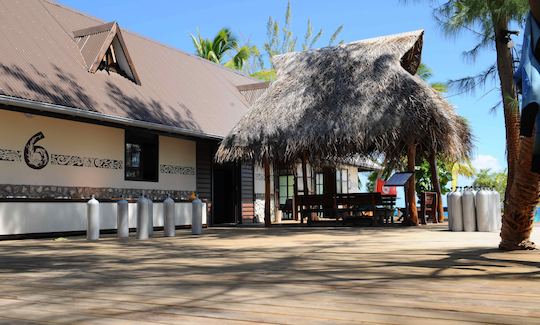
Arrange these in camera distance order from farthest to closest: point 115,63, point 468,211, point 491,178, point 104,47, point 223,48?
point 491,178 < point 223,48 < point 115,63 < point 104,47 < point 468,211

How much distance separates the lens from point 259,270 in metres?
4.39

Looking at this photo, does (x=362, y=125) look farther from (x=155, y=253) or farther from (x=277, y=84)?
(x=155, y=253)

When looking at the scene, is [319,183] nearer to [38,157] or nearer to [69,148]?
[69,148]

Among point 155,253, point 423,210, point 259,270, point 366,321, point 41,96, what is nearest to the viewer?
point 366,321

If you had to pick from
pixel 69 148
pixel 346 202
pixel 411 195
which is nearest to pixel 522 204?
pixel 411 195

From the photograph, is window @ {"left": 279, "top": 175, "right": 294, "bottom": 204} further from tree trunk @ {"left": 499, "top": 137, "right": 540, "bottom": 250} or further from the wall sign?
tree trunk @ {"left": 499, "top": 137, "right": 540, "bottom": 250}

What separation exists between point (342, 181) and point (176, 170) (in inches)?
394

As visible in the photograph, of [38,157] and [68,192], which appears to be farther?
[68,192]

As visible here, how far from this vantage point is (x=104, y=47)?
11664 mm

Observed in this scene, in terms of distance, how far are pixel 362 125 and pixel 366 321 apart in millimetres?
8815

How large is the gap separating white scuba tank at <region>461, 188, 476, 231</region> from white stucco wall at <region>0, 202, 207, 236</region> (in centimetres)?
687

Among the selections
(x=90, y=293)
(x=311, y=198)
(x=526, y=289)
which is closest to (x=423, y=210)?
(x=311, y=198)

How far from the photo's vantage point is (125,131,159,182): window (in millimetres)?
12305

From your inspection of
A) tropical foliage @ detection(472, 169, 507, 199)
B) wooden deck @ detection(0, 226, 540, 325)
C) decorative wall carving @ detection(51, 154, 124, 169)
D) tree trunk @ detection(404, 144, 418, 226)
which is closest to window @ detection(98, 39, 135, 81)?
decorative wall carving @ detection(51, 154, 124, 169)
